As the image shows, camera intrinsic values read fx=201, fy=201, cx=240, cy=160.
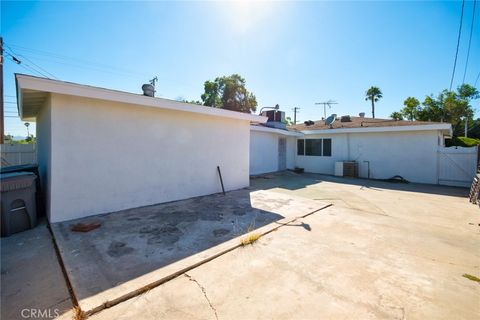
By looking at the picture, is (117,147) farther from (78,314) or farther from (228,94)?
(228,94)

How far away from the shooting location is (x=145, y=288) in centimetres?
224

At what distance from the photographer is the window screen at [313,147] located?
45.1 ft

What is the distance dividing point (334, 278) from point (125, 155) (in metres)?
5.04

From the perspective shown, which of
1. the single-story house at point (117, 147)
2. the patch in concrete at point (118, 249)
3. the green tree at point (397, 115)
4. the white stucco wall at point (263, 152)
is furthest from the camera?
the green tree at point (397, 115)

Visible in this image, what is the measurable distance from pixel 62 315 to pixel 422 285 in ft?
12.7

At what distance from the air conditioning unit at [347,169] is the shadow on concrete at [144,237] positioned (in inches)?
318

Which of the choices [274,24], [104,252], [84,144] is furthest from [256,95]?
[104,252]

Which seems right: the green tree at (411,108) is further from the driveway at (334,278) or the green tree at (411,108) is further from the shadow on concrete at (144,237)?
the shadow on concrete at (144,237)

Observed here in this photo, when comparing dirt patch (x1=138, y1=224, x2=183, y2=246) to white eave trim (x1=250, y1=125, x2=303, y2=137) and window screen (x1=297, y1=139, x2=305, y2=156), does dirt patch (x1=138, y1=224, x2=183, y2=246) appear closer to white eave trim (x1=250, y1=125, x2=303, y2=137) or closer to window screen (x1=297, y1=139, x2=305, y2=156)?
white eave trim (x1=250, y1=125, x2=303, y2=137)

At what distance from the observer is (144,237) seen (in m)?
3.57

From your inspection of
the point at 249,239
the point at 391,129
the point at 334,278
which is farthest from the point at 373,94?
the point at 334,278

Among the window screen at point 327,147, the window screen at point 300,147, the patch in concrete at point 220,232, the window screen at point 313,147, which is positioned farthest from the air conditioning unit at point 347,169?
the patch in concrete at point 220,232

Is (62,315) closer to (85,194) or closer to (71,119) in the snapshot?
(85,194)

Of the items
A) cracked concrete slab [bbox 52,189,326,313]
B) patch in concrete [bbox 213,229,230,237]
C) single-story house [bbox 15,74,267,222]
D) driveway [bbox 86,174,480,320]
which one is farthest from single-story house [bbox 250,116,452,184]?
patch in concrete [bbox 213,229,230,237]
